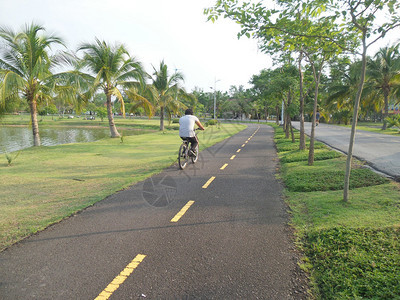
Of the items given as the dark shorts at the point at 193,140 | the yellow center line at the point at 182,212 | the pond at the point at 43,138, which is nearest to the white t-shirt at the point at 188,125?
the dark shorts at the point at 193,140

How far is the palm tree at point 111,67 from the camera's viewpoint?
63.4ft

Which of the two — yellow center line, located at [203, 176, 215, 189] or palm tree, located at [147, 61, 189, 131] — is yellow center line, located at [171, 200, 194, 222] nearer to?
yellow center line, located at [203, 176, 215, 189]

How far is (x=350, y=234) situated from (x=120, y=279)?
11.3 feet

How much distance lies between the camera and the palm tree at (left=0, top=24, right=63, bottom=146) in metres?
13.2

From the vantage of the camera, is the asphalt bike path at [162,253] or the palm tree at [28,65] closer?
the asphalt bike path at [162,253]

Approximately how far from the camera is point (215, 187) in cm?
709

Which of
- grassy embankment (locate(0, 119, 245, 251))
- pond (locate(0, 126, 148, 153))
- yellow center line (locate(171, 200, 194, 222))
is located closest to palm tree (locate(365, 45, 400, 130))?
grassy embankment (locate(0, 119, 245, 251))

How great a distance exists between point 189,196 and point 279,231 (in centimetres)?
252

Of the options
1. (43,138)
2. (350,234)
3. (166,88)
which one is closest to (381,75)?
(166,88)

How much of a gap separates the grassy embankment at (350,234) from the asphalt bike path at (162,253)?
0.32 m

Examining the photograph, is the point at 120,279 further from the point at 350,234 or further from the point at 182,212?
the point at 350,234

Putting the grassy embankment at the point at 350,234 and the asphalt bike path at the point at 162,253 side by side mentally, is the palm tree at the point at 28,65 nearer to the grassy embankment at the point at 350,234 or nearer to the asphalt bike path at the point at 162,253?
the asphalt bike path at the point at 162,253

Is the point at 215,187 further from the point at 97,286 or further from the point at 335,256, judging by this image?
the point at 97,286

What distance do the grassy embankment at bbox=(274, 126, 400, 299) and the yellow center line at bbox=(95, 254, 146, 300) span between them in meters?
2.24
